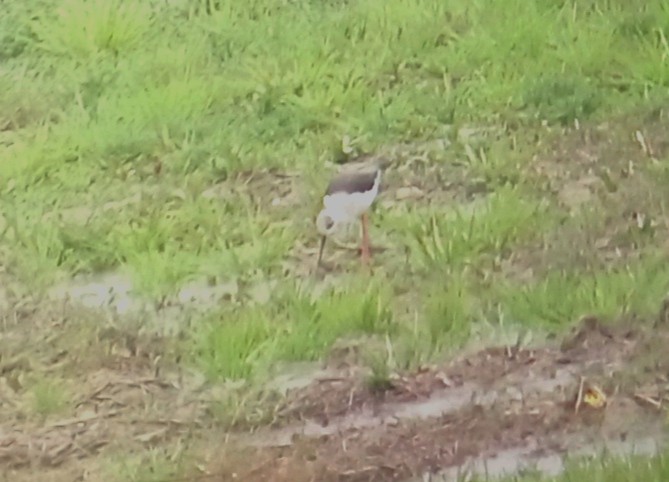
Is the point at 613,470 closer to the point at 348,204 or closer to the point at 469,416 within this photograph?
the point at 469,416

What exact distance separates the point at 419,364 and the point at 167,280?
14.0 inches

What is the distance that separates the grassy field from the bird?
0.02m

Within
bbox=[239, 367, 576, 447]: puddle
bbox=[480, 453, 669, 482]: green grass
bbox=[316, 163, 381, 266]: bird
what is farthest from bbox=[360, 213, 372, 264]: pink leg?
bbox=[480, 453, 669, 482]: green grass

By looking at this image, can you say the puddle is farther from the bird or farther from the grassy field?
the bird

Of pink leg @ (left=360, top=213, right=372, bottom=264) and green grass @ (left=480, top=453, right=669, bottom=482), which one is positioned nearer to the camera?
green grass @ (left=480, top=453, right=669, bottom=482)

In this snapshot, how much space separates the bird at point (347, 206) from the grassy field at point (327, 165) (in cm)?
2

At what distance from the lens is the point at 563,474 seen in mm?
1489

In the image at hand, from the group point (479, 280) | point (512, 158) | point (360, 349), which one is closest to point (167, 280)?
point (360, 349)

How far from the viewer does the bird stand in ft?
6.05

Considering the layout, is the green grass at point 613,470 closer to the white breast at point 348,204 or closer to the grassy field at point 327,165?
the grassy field at point 327,165

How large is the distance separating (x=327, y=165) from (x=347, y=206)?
19 centimetres

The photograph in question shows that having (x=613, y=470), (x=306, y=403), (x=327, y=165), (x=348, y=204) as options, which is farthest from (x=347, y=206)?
(x=613, y=470)

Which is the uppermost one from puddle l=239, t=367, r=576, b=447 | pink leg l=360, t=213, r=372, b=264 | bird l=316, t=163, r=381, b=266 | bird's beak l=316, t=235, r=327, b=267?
bird l=316, t=163, r=381, b=266

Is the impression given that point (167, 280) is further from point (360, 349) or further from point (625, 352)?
point (625, 352)
